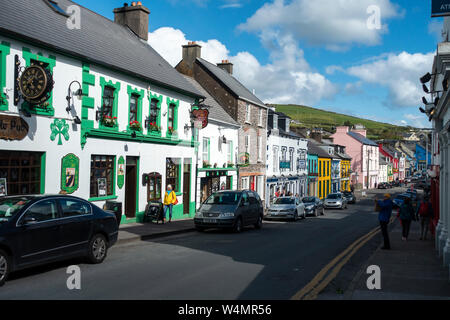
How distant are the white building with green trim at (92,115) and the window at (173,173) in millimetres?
55

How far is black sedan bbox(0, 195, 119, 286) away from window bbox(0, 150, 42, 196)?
4.96m

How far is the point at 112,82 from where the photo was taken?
18.9m

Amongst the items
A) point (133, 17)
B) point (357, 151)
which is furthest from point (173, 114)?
point (357, 151)

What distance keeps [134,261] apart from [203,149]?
17171 mm

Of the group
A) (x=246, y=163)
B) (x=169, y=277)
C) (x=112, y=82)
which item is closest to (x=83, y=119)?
(x=112, y=82)

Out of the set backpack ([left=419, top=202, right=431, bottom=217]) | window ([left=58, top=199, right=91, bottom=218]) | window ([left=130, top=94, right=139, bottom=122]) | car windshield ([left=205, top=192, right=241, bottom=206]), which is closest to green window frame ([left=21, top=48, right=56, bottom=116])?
window ([left=130, top=94, right=139, bottom=122])

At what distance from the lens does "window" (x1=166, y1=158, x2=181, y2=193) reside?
77.6ft

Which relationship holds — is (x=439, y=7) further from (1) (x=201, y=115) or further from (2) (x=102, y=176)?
(1) (x=201, y=115)

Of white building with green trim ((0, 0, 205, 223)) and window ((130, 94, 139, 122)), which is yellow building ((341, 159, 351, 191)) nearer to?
white building with green trim ((0, 0, 205, 223))

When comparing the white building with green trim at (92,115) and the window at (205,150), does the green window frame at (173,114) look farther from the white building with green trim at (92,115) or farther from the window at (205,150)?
the window at (205,150)

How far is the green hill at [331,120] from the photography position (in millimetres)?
158000

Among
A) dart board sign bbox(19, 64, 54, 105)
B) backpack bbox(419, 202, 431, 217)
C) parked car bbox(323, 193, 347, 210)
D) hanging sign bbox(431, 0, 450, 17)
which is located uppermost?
hanging sign bbox(431, 0, 450, 17)

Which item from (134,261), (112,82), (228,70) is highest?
(228,70)
